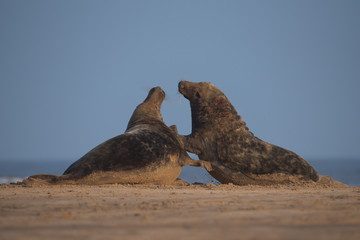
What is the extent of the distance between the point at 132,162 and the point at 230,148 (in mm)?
2394

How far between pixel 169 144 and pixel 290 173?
249 centimetres

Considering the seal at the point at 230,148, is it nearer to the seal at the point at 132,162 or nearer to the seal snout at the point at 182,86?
the seal snout at the point at 182,86

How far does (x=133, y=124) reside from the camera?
1022 centimetres

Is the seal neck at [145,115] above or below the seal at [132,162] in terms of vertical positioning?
above

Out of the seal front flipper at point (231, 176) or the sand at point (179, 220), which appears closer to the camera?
the sand at point (179, 220)

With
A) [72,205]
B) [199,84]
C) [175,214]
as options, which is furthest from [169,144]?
[175,214]

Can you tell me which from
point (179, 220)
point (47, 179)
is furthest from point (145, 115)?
point (179, 220)

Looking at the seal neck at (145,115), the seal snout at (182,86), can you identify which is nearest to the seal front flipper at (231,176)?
the seal neck at (145,115)

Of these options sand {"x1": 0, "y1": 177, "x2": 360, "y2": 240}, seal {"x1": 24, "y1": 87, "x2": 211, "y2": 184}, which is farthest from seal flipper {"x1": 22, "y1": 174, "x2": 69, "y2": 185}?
sand {"x1": 0, "y1": 177, "x2": 360, "y2": 240}

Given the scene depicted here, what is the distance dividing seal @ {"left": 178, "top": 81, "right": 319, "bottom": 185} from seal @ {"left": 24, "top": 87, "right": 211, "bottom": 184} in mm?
605

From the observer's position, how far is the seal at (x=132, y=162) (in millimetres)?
8234

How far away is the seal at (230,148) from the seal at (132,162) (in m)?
0.60

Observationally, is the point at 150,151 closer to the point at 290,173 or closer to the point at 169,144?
the point at 169,144

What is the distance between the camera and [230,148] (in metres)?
9.91
